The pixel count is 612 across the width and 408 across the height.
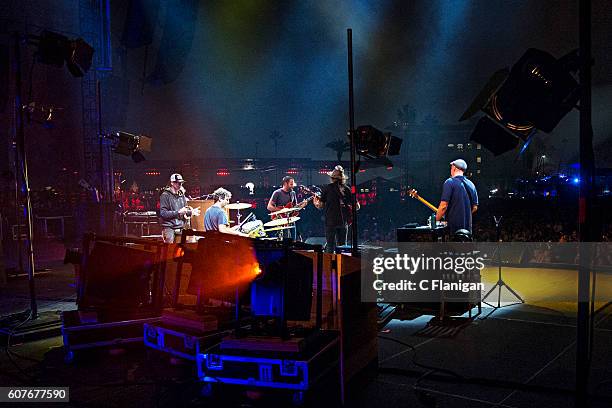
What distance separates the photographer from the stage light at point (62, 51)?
23.3 ft

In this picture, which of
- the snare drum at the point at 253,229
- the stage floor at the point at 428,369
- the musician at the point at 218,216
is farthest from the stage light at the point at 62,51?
the stage floor at the point at 428,369

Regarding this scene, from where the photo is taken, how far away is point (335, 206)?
8.74 metres

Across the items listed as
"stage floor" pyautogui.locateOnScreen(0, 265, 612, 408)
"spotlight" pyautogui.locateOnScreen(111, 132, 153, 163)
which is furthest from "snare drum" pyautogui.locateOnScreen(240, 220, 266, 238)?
"stage floor" pyautogui.locateOnScreen(0, 265, 612, 408)

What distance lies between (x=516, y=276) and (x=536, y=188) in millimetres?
8299

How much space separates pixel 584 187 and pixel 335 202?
19.9ft

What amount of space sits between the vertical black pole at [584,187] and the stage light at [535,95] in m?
0.29

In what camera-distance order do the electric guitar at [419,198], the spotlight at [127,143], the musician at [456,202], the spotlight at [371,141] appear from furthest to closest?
the spotlight at [127,143] < the electric guitar at [419,198] < the spotlight at [371,141] < the musician at [456,202]

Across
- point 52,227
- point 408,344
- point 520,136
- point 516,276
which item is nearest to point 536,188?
point 516,276

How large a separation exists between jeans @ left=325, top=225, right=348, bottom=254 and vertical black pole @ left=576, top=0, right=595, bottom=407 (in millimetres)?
6132

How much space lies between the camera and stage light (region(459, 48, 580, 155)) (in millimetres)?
3082

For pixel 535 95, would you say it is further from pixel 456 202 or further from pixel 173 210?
pixel 173 210

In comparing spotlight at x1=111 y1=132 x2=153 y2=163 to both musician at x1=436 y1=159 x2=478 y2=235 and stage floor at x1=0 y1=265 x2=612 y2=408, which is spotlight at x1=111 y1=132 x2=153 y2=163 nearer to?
stage floor at x1=0 y1=265 x2=612 y2=408

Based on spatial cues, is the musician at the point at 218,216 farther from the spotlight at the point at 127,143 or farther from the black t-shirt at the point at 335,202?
the spotlight at the point at 127,143

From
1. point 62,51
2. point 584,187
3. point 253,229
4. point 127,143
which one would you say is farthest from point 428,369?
point 127,143
